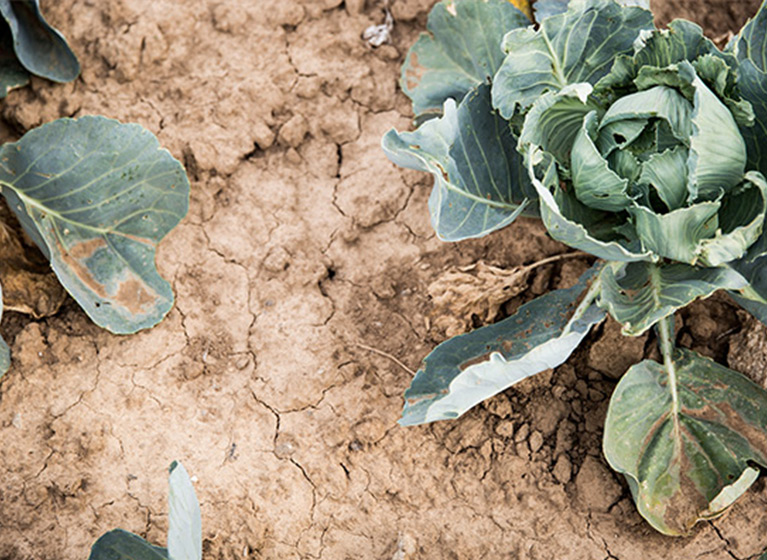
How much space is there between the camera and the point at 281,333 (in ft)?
8.02

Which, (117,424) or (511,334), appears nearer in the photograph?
(511,334)

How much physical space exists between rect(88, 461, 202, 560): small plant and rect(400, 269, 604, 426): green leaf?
529 millimetres

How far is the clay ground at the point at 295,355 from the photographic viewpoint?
218 centimetres

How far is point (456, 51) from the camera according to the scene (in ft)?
8.14

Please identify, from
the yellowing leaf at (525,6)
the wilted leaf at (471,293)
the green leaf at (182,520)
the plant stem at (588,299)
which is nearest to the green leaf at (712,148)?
the plant stem at (588,299)

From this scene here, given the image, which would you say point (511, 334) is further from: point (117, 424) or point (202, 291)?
point (117, 424)

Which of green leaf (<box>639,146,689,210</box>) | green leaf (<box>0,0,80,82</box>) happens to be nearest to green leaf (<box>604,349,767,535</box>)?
green leaf (<box>639,146,689,210</box>)

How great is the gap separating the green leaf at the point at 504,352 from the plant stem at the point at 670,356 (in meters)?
0.22

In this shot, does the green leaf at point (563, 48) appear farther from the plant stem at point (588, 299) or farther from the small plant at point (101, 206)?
the small plant at point (101, 206)

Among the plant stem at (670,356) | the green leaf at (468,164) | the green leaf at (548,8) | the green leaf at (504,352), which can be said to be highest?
the green leaf at (548,8)

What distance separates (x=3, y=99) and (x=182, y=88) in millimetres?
612

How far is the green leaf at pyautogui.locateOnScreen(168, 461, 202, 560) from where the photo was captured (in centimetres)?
175

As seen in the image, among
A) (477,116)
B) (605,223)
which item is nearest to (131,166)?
(477,116)

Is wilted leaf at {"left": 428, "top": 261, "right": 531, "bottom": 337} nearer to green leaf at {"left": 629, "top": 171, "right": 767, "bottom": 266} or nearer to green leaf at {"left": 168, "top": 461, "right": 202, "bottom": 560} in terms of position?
green leaf at {"left": 629, "top": 171, "right": 767, "bottom": 266}
